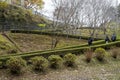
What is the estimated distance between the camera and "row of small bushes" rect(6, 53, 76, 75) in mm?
11711

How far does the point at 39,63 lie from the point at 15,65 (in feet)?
4.64

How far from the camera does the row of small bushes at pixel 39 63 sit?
11.7m

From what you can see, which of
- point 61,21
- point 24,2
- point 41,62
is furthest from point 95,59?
point 24,2

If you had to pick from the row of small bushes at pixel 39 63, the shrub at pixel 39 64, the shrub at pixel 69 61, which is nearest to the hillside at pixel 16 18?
the shrub at pixel 69 61

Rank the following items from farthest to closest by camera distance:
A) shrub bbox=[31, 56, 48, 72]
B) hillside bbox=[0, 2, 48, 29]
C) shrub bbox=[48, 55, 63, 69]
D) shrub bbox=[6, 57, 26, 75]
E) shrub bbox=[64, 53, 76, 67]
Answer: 1. hillside bbox=[0, 2, 48, 29]
2. shrub bbox=[64, 53, 76, 67]
3. shrub bbox=[48, 55, 63, 69]
4. shrub bbox=[31, 56, 48, 72]
5. shrub bbox=[6, 57, 26, 75]

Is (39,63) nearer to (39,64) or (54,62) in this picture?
(39,64)

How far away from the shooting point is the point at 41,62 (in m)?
12.5

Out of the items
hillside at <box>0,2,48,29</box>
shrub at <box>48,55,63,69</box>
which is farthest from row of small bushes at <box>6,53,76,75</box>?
hillside at <box>0,2,48,29</box>

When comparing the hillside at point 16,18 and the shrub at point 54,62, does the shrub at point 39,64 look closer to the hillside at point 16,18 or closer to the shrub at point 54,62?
A: the shrub at point 54,62

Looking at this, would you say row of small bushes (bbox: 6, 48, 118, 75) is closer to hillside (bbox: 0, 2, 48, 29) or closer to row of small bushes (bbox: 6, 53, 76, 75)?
row of small bushes (bbox: 6, 53, 76, 75)

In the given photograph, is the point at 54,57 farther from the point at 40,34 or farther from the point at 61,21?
the point at 61,21

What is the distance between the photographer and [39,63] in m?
12.5

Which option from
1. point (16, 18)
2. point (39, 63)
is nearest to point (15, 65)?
point (39, 63)

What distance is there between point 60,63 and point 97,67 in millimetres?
2837
